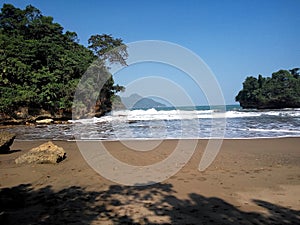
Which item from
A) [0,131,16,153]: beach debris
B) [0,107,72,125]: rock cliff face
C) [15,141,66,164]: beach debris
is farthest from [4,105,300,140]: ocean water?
[15,141,66,164]: beach debris

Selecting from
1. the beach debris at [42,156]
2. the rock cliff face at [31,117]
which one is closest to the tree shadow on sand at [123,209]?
the beach debris at [42,156]

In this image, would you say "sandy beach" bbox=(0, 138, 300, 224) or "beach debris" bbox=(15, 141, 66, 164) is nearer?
"sandy beach" bbox=(0, 138, 300, 224)

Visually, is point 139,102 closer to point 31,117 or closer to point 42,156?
point 31,117

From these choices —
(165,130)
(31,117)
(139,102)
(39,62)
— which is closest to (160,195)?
(165,130)

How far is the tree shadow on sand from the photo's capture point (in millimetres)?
3188

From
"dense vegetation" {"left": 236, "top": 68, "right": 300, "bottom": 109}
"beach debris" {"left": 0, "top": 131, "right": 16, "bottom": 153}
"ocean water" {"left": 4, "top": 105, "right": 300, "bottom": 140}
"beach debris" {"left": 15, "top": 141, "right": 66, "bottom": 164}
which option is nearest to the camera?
"beach debris" {"left": 15, "top": 141, "right": 66, "bottom": 164}

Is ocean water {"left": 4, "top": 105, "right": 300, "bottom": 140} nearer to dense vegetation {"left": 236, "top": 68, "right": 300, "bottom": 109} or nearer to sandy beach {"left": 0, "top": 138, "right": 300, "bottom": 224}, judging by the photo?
sandy beach {"left": 0, "top": 138, "right": 300, "bottom": 224}

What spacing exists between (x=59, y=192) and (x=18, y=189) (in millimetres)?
894

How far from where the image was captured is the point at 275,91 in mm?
57438

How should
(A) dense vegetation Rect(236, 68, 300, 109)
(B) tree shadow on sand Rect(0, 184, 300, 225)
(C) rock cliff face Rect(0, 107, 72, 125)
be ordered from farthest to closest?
(A) dense vegetation Rect(236, 68, 300, 109), (C) rock cliff face Rect(0, 107, 72, 125), (B) tree shadow on sand Rect(0, 184, 300, 225)

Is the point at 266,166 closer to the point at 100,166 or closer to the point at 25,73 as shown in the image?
the point at 100,166

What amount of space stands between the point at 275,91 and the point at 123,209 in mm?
62506

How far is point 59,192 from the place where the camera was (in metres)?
4.42

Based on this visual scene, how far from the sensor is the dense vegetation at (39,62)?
23.3m
